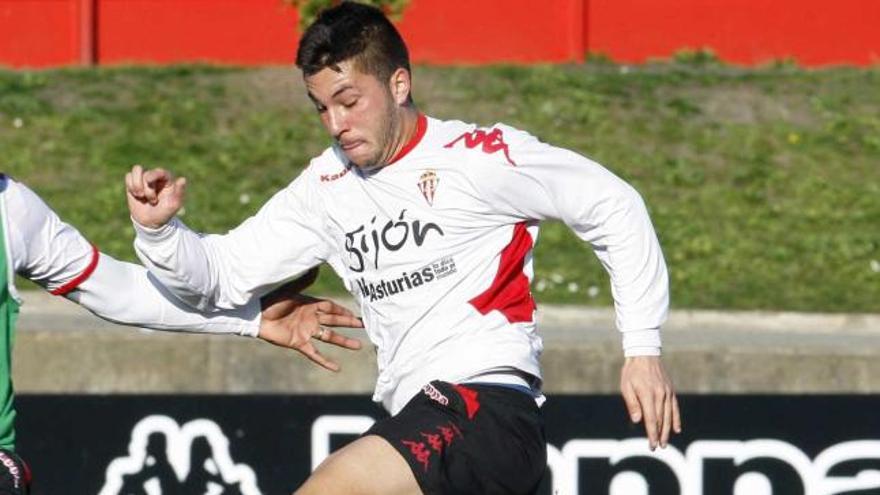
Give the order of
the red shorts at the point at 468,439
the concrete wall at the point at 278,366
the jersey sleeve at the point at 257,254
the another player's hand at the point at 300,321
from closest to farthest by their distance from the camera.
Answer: the red shorts at the point at 468,439 → the jersey sleeve at the point at 257,254 → the another player's hand at the point at 300,321 → the concrete wall at the point at 278,366

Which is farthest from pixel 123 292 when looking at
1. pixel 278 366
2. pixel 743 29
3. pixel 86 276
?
pixel 743 29

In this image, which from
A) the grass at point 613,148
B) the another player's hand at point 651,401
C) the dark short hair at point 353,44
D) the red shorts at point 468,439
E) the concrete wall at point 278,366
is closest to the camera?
the another player's hand at point 651,401

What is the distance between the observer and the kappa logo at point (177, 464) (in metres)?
7.38

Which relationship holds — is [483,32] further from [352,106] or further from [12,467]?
[12,467]

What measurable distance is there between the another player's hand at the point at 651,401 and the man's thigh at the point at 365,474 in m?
0.57

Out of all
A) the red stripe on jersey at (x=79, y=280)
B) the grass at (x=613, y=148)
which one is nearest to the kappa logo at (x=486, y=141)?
the red stripe on jersey at (x=79, y=280)

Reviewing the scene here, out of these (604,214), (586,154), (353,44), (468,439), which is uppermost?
(586,154)

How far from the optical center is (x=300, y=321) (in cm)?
566

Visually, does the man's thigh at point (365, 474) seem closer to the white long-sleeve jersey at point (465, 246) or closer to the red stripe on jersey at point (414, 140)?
the white long-sleeve jersey at point (465, 246)

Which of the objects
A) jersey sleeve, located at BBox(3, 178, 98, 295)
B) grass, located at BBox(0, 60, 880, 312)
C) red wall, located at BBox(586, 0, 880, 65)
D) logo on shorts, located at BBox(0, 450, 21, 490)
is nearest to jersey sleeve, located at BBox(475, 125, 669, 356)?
jersey sleeve, located at BBox(3, 178, 98, 295)

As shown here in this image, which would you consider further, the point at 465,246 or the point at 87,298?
the point at 87,298

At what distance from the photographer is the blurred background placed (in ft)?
24.5

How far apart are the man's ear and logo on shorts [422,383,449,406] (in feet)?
2.44

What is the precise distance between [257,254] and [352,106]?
1.99 ft
